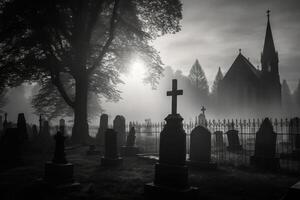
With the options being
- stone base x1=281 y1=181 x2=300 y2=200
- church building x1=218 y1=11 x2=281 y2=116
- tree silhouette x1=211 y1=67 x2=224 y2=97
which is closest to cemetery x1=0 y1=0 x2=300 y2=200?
stone base x1=281 y1=181 x2=300 y2=200

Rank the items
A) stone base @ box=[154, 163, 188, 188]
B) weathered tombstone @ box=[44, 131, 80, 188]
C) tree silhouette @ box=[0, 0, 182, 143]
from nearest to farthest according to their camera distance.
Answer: stone base @ box=[154, 163, 188, 188], weathered tombstone @ box=[44, 131, 80, 188], tree silhouette @ box=[0, 0, 182, 143]

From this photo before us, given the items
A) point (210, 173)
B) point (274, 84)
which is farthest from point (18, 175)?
point (274, 84)

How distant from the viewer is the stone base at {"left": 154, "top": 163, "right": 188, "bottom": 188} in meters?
6.42

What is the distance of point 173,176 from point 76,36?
45.8 ft

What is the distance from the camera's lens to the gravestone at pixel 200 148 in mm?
10742

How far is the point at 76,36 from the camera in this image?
1797cm

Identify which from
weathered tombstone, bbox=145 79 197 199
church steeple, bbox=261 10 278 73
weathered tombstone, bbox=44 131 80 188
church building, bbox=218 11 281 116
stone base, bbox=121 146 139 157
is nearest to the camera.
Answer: weathered tombstone, bbox=145 79 197 199

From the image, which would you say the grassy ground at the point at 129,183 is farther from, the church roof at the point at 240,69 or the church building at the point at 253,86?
the church roof at the point at 240,69

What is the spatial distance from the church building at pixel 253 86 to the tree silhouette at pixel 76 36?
3081 cm

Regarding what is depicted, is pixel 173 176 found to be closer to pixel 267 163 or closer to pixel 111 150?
pixel 111 150

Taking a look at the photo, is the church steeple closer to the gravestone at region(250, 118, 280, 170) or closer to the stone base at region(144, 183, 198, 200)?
the gravestone at region(250, 118, 280, 170)

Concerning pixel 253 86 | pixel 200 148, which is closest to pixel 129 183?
pixel 200 148

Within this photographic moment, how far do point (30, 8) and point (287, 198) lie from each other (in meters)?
16.3

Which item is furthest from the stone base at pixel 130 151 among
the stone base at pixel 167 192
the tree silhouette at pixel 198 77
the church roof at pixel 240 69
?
the tree silhouette at pixel 198 77
